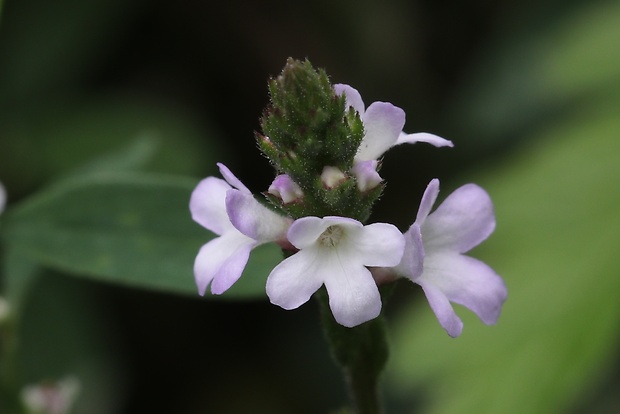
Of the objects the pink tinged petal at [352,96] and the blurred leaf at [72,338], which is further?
the blurred leaf at [72,338]

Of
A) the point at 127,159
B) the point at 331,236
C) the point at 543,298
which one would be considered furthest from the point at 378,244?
the point at 543,298

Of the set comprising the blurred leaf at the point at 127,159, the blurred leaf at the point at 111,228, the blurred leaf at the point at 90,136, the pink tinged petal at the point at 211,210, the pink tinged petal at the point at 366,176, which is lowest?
the blurred leaf at the point at 90,136

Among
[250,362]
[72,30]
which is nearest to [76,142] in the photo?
[72,30]

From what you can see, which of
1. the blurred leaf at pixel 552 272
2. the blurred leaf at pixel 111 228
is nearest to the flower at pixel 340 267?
A: the blurred leaf at pixel 111 228

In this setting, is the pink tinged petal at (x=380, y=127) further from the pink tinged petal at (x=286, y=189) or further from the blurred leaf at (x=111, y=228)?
the blurred leaf at (x=111, y=228)

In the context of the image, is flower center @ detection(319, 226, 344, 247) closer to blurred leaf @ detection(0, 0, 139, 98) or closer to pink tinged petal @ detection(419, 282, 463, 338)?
pink tinged petal @ detection(419, 282, 463, 338)

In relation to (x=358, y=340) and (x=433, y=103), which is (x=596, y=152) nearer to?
(x=433, y=103)
